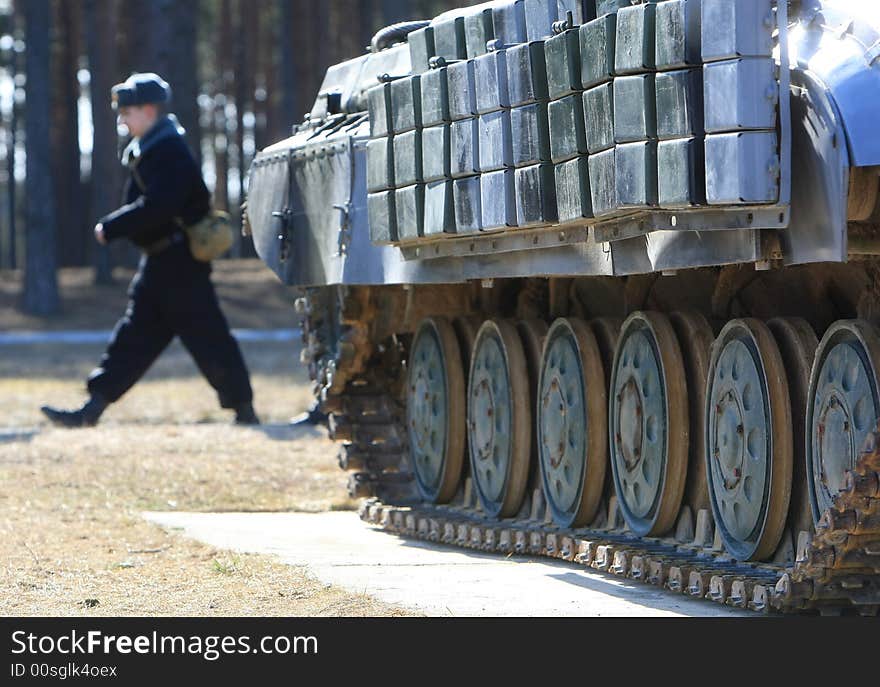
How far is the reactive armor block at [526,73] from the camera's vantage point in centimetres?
Result: 682

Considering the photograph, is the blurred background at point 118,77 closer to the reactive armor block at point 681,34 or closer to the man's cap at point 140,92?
the man's cap at point 140,92

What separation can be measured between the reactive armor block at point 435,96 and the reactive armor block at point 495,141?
0.31 meters

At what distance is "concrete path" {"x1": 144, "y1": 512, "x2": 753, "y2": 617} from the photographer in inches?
262

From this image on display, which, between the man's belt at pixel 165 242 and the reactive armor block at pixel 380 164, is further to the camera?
the man's belt at pixel 165 242

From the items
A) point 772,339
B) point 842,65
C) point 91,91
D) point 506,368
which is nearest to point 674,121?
point 842,65

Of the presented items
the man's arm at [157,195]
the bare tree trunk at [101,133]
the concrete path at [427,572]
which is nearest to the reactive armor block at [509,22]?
the concrete path at [427,572]

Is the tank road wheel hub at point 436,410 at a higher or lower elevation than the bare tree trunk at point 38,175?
lower

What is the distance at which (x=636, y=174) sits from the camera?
19.7 feet

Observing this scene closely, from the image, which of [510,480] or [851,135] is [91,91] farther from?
[851,135]

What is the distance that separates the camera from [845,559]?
5.87 m

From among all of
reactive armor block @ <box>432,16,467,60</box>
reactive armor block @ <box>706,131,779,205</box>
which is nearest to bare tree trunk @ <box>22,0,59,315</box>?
reactive armor block @ <box>432,16,467,60</box>

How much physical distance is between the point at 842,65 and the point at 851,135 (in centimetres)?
27

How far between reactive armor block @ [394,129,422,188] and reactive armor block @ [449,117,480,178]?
0.99 feet

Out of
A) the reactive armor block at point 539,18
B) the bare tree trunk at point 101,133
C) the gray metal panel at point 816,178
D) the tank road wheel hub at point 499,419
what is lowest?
the tank road wheel hub at point 499,419
